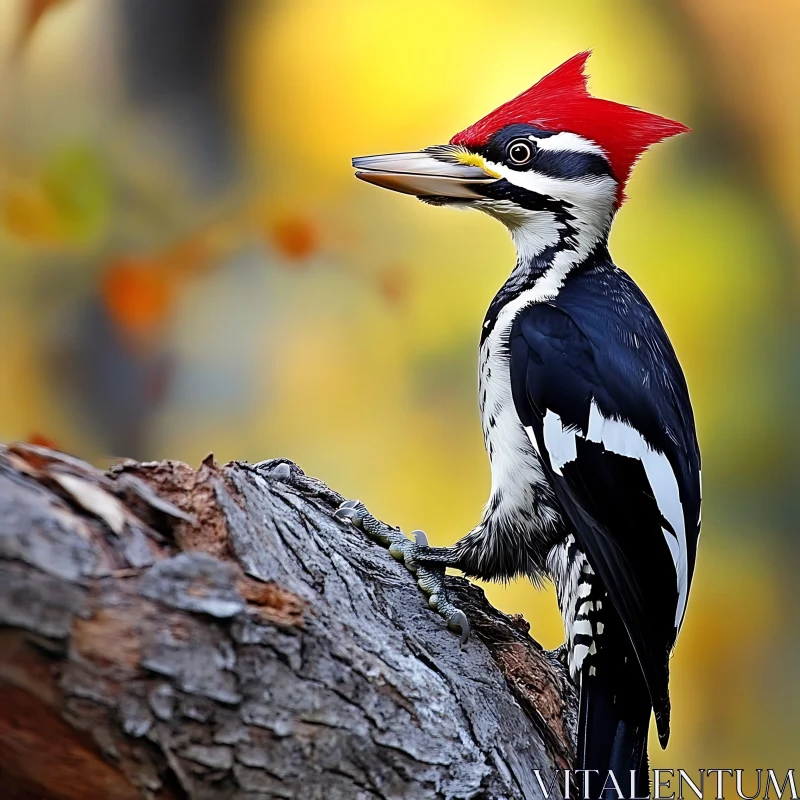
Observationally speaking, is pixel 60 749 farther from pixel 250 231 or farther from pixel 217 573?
pixel 250 231

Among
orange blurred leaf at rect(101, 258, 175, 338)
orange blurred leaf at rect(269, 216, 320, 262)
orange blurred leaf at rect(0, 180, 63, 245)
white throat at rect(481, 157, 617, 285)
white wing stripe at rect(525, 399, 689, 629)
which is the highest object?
orange blurred leaf at rect(269, 216, 320, 262)

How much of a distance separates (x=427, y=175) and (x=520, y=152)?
0.14m

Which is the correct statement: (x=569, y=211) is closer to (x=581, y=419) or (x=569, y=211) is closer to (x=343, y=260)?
(x=581, y=419)

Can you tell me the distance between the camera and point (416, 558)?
1237 mm

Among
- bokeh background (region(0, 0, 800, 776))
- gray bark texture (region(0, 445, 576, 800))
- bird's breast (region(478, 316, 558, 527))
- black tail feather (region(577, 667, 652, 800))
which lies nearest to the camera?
gray bark texture (region(0, 445, 576, 800))

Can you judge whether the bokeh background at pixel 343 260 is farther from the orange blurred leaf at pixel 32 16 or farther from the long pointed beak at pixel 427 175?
the long pointed beak at pixel 427 175

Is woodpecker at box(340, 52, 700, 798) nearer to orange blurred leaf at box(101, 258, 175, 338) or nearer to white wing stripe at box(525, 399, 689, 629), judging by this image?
white wing stripe at box(525, 399, 689, 629)

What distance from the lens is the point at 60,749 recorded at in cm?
80

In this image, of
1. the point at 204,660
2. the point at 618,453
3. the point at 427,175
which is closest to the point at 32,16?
the point at 427,175

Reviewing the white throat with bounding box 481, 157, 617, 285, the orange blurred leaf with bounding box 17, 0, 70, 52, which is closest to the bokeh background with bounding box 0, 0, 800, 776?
the orange blurred leaf with bounding box 17, 0, 70, 52

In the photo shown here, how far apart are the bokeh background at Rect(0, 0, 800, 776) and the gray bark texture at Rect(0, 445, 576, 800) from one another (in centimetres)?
120

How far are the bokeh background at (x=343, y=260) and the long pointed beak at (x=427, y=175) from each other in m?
0.87

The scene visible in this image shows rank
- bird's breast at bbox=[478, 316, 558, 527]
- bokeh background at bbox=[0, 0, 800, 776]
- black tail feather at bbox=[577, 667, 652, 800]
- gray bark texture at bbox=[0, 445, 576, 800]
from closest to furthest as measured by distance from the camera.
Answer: gray bark texture at bbox=[0, 445, 576, 800] < black tail feather at bbox=[577, 667, 652, 800] < bird's breast at bbox=[478, 316, 558, 527] < bokeh background at bbox=[0, 0, 800, 776]

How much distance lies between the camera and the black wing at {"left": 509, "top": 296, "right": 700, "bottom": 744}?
1159 millimetres
